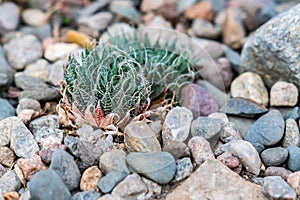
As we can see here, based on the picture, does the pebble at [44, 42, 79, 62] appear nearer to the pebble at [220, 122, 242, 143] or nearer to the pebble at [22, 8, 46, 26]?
the pebble at [22, 8, 46, 26]

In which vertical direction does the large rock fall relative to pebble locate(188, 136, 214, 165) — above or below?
above

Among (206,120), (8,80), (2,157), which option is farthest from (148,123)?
(8,80)

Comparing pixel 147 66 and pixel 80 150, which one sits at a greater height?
pixel 147 66

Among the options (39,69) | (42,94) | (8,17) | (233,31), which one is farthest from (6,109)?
(233,31)

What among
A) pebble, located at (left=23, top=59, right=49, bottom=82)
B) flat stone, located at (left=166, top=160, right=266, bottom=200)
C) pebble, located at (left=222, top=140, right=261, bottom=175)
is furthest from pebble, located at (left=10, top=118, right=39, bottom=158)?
pebble, located at (left=222, top=140, right=261, bottom=175)

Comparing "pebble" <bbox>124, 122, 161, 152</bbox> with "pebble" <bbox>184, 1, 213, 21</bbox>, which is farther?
"pebble" <bbox>184, 1, 213, 21</bbox>

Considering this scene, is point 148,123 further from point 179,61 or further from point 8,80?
point 8,80

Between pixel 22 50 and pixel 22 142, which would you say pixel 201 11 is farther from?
pixel 22 142
